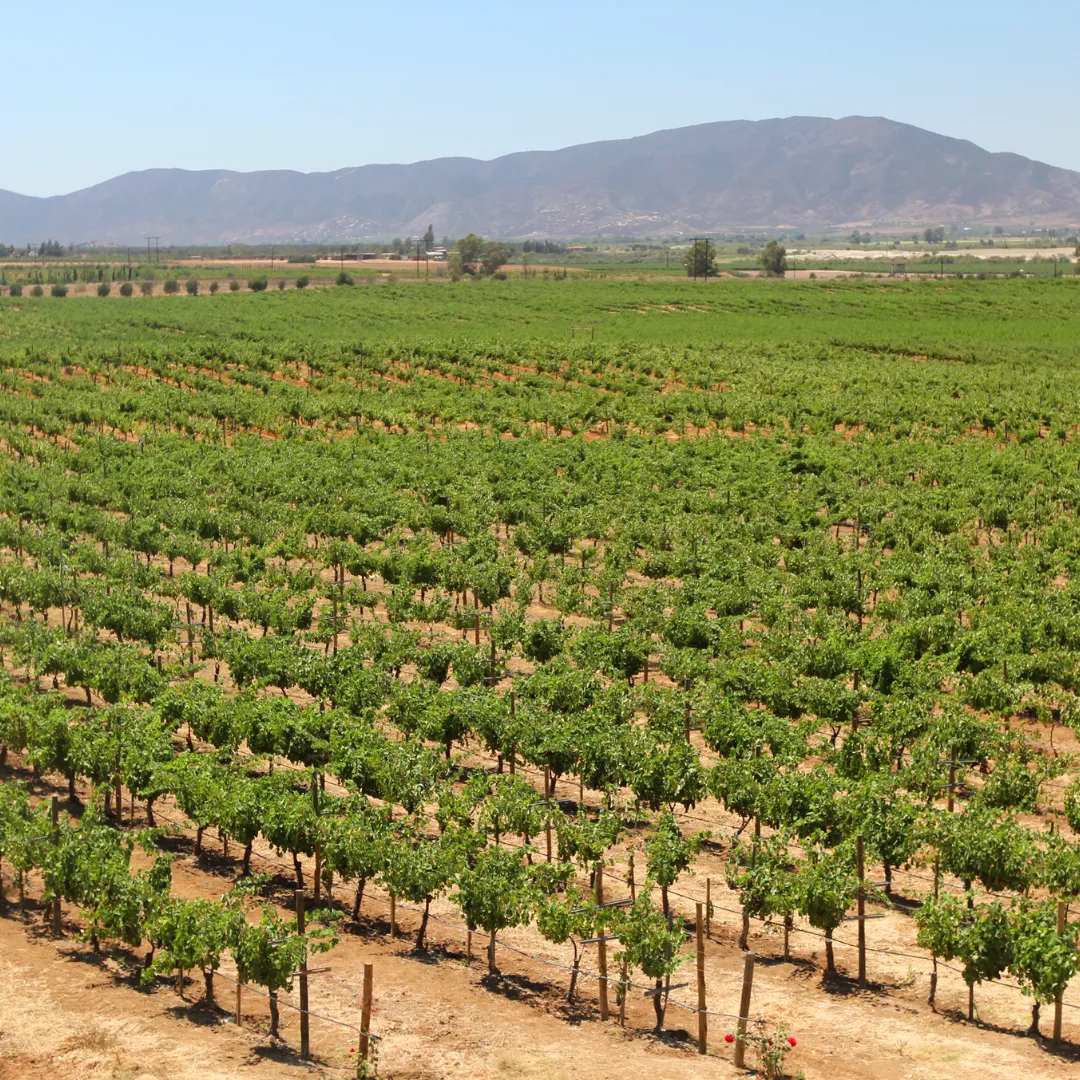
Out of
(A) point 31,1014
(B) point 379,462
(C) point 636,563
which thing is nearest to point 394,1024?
(A) point 31,1014

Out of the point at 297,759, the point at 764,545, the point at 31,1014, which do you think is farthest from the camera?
the point at 764,545

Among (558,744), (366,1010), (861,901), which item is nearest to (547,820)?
(558,744)

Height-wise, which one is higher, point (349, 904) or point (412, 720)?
point (412, 720)

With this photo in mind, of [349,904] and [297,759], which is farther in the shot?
[297,759]

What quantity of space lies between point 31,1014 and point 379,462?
28612 mm

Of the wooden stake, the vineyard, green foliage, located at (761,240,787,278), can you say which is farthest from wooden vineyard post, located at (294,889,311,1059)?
green foliage, located at (761,240,787,278)

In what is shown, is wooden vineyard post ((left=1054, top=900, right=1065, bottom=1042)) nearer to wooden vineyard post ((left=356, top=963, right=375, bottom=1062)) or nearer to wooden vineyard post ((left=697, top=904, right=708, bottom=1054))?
wooden vineyard post ((left=697, top=904, right=708, bottom=1054))

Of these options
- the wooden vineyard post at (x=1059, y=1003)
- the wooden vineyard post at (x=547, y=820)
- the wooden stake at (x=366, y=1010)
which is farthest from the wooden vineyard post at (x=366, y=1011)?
the wooden vineyard post at (x=1059, y=1003)

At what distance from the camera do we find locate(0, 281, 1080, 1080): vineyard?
14312 mm

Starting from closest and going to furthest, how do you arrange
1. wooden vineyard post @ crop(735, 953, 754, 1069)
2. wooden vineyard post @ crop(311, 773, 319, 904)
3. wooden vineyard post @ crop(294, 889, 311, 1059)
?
wooden vineyard post @ crop(735, 953, 754, 1069), wooden vineyard post @ crop(294, 889, 311, 1059), wooden vineyard post @ crop(311, 773, 319, 904)

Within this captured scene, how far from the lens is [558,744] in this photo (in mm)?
18359

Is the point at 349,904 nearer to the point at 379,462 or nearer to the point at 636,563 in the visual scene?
the point at 636,563

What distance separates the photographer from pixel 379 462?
136 ft

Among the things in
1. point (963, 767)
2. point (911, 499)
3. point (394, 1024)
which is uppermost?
point (911, 499)
